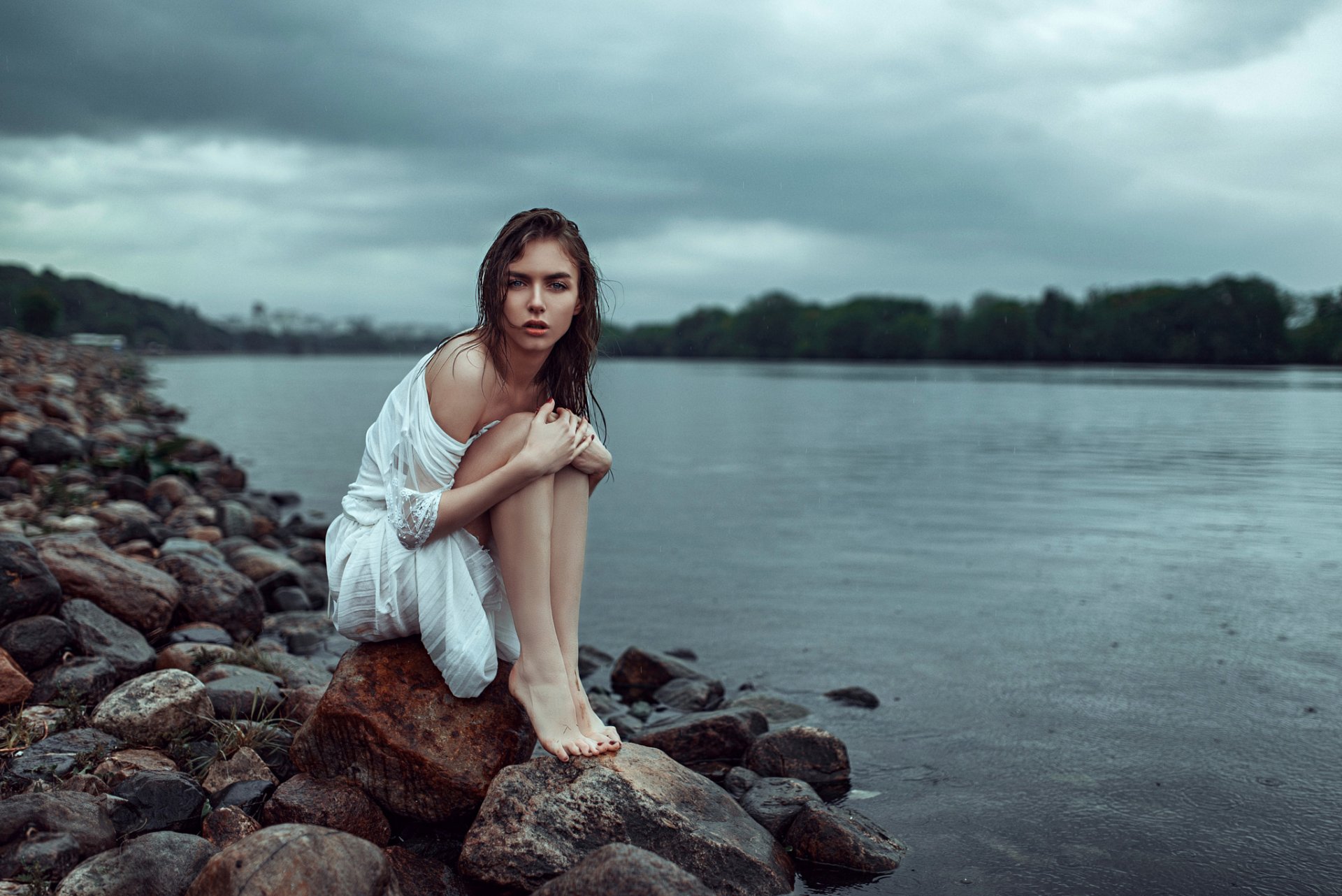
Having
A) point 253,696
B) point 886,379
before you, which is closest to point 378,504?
point 253,696

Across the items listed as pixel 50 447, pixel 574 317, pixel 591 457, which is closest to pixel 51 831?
pixel 591 457

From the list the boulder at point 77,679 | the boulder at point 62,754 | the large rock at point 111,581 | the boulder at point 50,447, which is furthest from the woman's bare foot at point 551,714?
the boulder at point 50,447

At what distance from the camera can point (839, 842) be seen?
12.1 feet

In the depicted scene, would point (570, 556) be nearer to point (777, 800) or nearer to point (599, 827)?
point (599, 827)

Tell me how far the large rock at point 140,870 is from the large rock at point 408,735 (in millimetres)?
593

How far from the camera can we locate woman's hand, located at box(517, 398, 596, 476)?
135 inches

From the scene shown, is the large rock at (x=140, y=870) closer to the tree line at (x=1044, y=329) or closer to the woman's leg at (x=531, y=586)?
the woman's leg at (x=531, y=586)

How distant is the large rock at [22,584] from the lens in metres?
4.36

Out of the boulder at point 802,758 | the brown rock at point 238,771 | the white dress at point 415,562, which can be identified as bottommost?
the boulder at point 802,758

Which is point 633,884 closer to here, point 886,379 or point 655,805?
point 655,805

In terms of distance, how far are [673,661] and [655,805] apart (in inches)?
99.8

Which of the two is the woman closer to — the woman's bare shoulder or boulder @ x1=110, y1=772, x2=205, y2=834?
the woman's bare shoulder

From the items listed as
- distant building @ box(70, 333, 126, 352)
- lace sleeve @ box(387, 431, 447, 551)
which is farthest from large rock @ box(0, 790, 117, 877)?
→ distant building @ box(70, 333, 126, 352)

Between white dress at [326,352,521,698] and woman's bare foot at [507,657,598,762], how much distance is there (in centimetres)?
11
